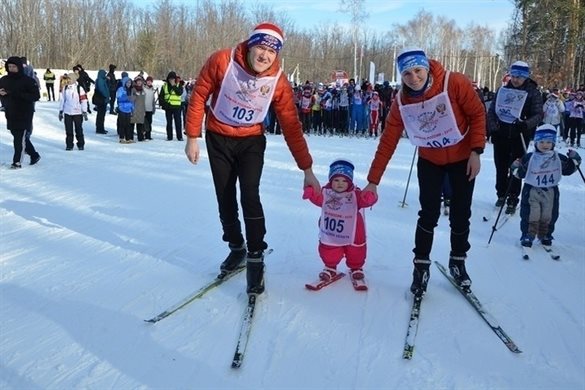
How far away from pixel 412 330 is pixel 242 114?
6.40 ft

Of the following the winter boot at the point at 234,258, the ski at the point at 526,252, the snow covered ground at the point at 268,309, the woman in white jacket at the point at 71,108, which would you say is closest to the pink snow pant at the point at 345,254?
the snow covered ground at the point at 268,309

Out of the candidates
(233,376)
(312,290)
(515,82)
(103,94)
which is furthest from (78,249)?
(103,94)

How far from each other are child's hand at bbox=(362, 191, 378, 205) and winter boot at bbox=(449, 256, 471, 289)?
85 cm

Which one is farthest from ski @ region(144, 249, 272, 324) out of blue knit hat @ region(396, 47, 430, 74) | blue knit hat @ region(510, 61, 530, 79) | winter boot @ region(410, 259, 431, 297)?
blue knit hat @ region(510, 61, 530, 79)

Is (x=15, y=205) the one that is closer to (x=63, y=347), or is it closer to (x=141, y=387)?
(x=63, y=347)

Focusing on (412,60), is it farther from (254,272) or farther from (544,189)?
(544,189)

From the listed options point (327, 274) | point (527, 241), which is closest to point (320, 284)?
point (327, 274)

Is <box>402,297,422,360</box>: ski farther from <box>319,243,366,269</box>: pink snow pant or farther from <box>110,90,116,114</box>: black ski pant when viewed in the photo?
<box>110,90,116,114</box>: black ski pant

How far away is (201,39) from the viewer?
5622 centimetres

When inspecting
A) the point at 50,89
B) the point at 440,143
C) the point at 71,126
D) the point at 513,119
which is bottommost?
the point at 71,126

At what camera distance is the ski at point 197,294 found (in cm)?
368

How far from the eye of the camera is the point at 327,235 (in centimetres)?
442

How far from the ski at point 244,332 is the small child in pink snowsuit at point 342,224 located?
73 centimetres

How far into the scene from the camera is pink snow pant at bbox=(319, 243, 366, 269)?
438 centimetres
